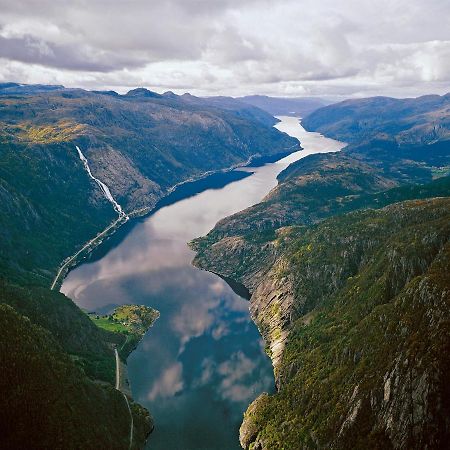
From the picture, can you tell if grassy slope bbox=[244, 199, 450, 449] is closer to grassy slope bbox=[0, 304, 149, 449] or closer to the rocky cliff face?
the rocky cliff face

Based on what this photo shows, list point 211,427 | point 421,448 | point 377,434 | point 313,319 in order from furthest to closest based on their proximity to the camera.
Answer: point 313,319 → point 211,427 → point 377,434 → point 421,448

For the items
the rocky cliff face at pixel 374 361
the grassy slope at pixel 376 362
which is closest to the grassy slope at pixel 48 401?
the rocky cliff face at pixel 374 361

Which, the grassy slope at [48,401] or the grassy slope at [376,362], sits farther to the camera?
the grassy slope at [48,401]

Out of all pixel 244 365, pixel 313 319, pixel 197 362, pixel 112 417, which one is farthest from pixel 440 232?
pixel 112 417

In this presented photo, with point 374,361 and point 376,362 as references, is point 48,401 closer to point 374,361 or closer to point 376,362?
point 374,361

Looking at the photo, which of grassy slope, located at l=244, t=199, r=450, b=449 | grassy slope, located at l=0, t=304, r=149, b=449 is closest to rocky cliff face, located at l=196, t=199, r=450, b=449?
grassy slope, located at l=244, t=199, r=450, b=449

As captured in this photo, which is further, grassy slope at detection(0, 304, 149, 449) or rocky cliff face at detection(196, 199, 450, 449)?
grassy slope at detection(0, 304, 149, 449)

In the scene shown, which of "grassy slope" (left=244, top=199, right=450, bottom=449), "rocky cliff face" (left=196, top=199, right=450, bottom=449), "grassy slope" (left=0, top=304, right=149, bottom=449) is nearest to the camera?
"grassy slope" (left=244, top=199, right=450, bottom=449)

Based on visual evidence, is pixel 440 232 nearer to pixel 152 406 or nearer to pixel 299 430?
pixel 299 430

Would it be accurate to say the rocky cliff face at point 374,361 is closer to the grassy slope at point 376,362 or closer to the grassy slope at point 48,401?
the grassy slope at point 376,362

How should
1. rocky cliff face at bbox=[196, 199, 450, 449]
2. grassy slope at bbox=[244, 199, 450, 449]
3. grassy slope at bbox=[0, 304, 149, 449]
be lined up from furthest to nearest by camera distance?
grassy slope at bbox=[0, 304, 149, 449]
rocky cliff face at bbox=[196, 199, 450, 449]
grassy slope at bbox=[244, 199, 450, 449]

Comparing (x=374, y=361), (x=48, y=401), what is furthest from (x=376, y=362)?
(x=48, y=401)
